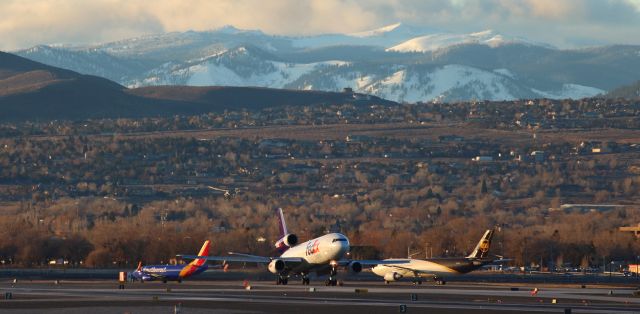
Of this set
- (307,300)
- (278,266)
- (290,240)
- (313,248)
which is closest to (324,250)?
(313,248)

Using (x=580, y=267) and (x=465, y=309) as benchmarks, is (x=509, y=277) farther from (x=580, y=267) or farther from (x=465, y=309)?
(x=465, y=309)

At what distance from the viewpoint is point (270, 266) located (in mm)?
118250

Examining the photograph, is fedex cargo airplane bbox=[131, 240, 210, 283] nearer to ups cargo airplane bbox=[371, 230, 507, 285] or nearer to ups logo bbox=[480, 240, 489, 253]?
ups cargo airplane bbox=[371, 230, 507, 285]

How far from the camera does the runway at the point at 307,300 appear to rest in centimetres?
8156

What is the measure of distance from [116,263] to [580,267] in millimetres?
53704

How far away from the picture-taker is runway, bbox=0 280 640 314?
81562 millimetres

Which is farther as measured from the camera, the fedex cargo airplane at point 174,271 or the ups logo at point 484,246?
the ups logo at point 484,246

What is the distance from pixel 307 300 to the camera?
9056 centimetres

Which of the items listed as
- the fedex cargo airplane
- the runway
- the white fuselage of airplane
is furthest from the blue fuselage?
the runway

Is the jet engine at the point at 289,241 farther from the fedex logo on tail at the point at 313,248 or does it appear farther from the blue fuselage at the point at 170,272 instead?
the fedex logo on tail at the point at 313,248

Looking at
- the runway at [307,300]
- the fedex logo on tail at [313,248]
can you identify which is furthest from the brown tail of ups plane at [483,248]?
the fedex logo on tail at [313,248]

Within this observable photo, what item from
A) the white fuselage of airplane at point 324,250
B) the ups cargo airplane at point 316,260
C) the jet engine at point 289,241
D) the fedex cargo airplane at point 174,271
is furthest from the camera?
the fedex cargo airplane at point 174,271

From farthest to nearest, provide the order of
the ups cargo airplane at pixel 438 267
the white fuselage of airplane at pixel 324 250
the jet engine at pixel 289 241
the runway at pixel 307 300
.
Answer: the ups cargo airplane at pixel 438 267, the jet engine at pixel 289 241, the white fuselage of airplane at pixel 324 250, the runway at pixel 307 300

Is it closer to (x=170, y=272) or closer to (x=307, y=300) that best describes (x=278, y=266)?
(x=170, y=272)
